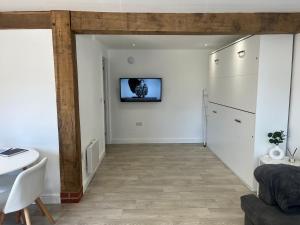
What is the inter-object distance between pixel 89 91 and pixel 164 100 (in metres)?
2.44

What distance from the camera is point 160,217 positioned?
263 centimetres

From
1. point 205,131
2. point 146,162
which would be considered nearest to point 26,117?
point 146,162

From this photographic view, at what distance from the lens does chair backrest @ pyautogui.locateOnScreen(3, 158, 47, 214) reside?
2020 mm

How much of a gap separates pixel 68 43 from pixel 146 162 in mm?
2548

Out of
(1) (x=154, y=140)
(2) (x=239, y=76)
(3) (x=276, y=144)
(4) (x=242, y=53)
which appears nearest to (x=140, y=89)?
(1) (x=154, y=140)

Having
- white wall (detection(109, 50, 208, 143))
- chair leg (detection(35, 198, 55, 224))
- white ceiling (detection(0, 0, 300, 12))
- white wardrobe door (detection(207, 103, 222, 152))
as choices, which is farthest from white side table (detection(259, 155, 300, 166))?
white wall (detection(109, 50, 208, 143))

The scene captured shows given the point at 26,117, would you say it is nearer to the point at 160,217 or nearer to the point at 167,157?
the point at 160,217

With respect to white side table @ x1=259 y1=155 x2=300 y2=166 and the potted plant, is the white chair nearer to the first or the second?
white side table @ x1=259 y1=155 x2=300 y2=166

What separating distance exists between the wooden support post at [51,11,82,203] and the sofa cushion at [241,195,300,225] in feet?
6.22

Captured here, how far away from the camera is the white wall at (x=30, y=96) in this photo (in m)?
2.77

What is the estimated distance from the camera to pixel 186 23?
273 cm

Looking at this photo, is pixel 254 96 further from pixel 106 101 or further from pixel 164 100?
pixel 106 101

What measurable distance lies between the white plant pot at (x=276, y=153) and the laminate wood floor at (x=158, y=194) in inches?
24.4

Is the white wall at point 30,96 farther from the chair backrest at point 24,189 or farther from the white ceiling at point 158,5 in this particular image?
the chair backrest at point 24,189
